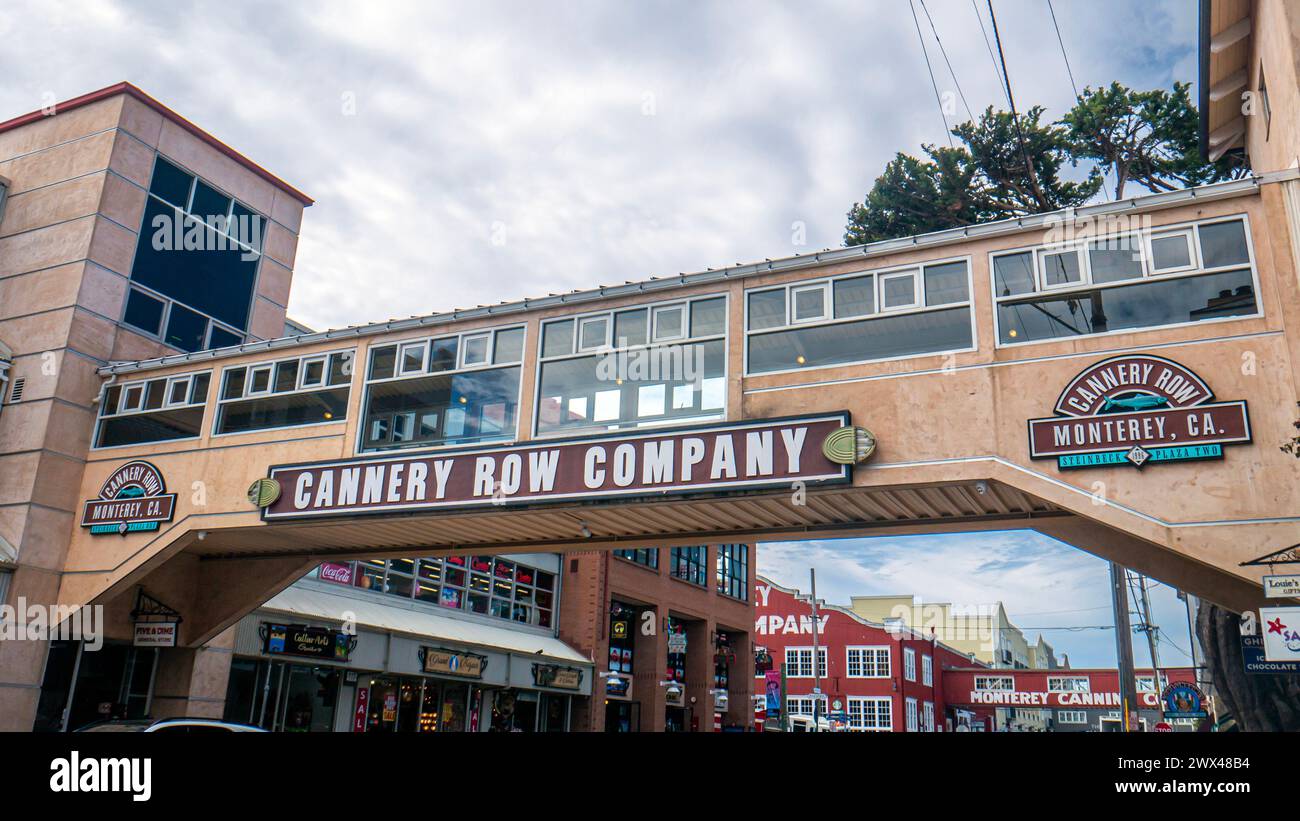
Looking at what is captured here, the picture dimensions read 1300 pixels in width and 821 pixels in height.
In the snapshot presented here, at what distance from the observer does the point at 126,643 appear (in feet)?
68.0

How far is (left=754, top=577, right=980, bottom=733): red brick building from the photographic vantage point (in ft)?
196

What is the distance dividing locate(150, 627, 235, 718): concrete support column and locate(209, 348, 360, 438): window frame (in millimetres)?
5605

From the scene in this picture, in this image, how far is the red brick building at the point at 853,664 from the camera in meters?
59.8

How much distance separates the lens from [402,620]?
2614 cm

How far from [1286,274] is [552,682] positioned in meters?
25.9

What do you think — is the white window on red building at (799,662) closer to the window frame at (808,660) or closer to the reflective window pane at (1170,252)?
the window frame at (808,660)

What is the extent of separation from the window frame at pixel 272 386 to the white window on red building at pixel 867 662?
50.0 meters

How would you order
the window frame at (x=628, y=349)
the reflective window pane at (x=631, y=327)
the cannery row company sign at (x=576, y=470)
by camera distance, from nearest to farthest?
1. the cannery row company sign at (x=576, y=470)
2. the window frame at (x=628, y=349)
3. the reflective window pane at (x=631, y=327)

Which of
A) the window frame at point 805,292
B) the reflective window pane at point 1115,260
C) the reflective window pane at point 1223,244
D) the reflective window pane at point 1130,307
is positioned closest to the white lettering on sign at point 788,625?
the window frame at point 805,292

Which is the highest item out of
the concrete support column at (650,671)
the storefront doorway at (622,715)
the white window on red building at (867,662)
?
the white window on red building at (867,662)

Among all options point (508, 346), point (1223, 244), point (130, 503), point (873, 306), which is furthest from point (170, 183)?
point (1223, 244)

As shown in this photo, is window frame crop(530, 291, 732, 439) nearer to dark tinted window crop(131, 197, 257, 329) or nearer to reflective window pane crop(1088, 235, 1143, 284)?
reflective window pane crop(1088, 235, 1143, 284)
